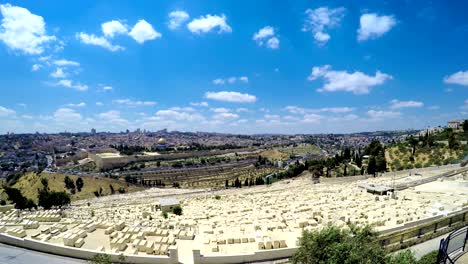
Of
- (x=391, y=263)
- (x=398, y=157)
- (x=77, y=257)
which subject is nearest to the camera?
(x=391, y=263)

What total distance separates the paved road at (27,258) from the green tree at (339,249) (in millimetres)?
13361

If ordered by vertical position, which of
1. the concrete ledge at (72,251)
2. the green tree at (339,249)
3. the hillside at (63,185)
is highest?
the green tree at (339,249)

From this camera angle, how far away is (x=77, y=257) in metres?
20.7

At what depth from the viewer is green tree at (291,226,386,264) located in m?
13.1

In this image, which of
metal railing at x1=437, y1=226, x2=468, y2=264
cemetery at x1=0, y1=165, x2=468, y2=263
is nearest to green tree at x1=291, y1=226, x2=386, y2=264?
metal railing at x1=437, y1=226, x2=468, y2=264

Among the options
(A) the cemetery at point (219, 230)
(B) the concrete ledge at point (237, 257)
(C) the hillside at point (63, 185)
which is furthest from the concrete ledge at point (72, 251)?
(C) the hillside at point (63, 185)

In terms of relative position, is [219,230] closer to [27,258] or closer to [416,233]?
[27,258]

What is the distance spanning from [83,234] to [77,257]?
176 inches

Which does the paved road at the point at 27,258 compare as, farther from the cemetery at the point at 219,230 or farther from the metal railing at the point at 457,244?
the metal railing at the point at 457,244

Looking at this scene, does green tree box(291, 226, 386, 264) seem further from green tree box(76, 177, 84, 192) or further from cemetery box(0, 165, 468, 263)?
green tree box(76, 177, 84, 192)

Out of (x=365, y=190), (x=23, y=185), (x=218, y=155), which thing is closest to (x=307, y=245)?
(x=365, y=190)

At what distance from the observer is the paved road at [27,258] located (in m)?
20.1

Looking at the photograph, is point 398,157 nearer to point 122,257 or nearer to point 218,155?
point 122,257

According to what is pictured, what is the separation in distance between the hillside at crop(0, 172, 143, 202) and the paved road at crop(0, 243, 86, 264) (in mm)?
71398
